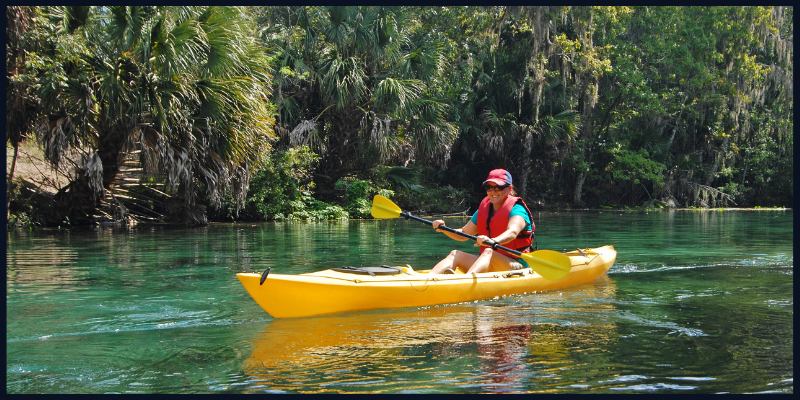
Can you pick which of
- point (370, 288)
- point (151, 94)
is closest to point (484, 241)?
point (370, 288)

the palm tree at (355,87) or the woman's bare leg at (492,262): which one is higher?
the palm tree at (355,87)

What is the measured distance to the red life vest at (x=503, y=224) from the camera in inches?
371

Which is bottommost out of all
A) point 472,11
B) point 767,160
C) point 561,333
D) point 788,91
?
point 561,333

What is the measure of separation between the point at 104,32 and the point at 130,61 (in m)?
0.63

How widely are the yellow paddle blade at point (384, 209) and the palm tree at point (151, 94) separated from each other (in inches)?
238

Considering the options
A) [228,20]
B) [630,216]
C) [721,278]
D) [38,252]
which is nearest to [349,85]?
[228,20]

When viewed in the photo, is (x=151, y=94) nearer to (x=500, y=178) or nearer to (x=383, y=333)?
(x=500, y=178)

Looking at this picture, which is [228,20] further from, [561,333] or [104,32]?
[561,333]

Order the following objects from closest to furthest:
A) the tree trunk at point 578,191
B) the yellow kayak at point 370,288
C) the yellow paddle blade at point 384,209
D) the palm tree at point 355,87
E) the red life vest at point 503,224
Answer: the yellow kayak at point 370,288
the red life vest at point 503,224
the yellow paddle blade at point 384,209
the palm tree at point 355,87
the tree trunk at point 578,191

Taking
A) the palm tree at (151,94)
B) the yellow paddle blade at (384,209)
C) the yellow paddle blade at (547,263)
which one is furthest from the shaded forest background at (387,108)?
the yellow paddle blade at (547,263)

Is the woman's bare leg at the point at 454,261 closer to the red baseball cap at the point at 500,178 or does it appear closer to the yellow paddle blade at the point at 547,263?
the yellow paddle blade at the point at 547,263

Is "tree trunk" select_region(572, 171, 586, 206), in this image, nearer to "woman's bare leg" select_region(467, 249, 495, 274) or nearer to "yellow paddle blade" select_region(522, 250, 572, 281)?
"woman's bare leg" select_region(467, 249, 495, 274)

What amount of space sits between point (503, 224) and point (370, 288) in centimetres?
192

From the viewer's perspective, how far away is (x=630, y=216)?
2528 centimetres
